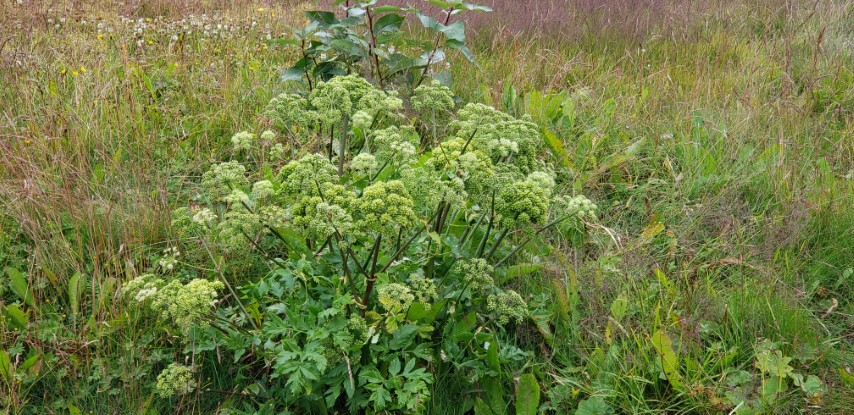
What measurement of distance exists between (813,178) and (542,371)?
2.02 metres

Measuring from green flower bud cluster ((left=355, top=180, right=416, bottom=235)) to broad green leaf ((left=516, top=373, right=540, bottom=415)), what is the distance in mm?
818

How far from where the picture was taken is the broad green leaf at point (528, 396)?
2.33 meters

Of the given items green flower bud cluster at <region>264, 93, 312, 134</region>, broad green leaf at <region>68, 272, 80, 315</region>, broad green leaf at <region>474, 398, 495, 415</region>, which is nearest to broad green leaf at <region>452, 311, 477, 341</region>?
broad green leaf at <region>474, 398, 495, 415</region>

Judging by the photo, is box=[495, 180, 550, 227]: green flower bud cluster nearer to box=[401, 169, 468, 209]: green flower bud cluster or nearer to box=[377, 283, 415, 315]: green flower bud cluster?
box=[401, 169, 468, 209]: green flower bud cluster

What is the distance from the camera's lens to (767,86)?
4.61 meters

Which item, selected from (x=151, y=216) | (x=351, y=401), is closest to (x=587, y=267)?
(x=351, y=401)

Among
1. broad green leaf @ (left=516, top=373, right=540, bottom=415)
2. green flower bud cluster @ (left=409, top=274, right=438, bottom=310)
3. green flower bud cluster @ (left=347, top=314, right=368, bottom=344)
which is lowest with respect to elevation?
broad green leaf @ (left=516, top=373, right=540, bottom=415)

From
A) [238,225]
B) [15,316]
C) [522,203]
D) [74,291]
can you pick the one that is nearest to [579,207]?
[522,203]

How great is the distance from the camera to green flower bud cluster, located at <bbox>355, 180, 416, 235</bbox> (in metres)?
1.85

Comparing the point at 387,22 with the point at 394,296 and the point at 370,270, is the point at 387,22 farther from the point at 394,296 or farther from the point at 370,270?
the point at 394,296

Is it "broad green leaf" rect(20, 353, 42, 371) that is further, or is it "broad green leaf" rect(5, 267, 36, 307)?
"broad green leaf" rect(5, 267, 36, 307)

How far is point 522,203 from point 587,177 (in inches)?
74.3

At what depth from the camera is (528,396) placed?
7.67ft

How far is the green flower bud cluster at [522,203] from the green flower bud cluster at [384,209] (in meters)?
0.33
